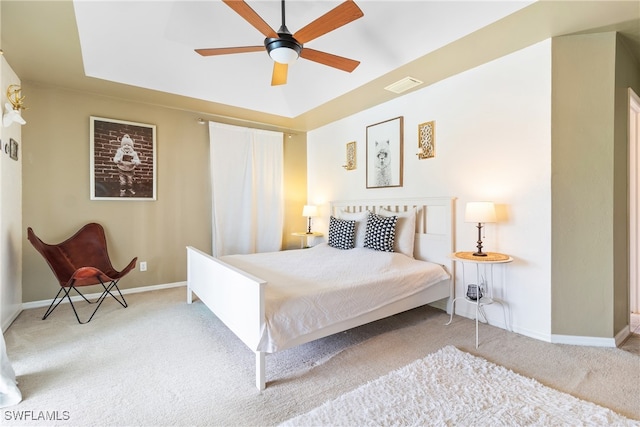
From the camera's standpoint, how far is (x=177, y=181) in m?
4.04

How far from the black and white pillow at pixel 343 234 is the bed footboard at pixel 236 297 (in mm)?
1571

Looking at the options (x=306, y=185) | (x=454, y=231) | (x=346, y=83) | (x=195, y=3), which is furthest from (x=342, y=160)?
(x=195, y=3)

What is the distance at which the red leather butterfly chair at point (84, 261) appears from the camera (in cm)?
286

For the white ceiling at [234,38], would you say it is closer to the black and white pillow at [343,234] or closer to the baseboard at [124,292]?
the black and white pillow at [343,234]

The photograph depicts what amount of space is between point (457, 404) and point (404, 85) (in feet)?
9.68

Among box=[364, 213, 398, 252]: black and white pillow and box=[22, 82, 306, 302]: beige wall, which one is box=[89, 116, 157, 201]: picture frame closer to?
box=[22, 82, 306, 302]: beige wall

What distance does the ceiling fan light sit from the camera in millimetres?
1922

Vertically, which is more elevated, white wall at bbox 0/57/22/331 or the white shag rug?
white wall at bbox 0/57/22/331

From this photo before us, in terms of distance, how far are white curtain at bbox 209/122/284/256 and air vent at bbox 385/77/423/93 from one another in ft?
6.88

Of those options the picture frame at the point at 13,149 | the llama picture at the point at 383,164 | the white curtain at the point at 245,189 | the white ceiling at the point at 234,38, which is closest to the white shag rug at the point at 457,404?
the llama picture at the point at 383,164

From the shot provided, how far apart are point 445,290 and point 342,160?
7.87 feet

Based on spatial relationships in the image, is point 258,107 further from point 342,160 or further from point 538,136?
point 538,136

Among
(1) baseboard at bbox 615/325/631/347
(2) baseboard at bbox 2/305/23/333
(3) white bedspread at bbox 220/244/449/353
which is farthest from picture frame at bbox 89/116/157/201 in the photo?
(1) baseboard at bbox 615/325/631/347

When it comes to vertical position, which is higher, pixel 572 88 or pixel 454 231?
pixel 572 88
